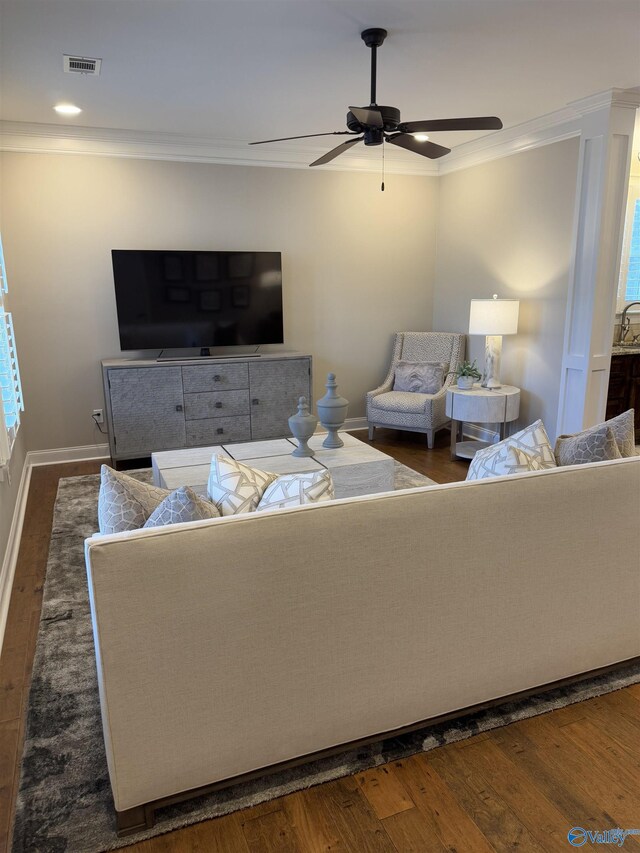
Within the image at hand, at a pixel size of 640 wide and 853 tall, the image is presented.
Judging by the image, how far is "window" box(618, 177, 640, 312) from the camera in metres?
5.39

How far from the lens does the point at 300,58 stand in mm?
3111

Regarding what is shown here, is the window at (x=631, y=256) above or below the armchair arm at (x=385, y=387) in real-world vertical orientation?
above

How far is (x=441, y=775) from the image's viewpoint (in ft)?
5.67

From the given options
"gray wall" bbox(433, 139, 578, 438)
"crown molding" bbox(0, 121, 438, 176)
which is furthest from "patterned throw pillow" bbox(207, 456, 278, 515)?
"crown molding" bbox(0, 121, 438, 176)

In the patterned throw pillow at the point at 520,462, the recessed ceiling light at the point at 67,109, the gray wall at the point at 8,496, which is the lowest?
the gray wall at the point at 8,496

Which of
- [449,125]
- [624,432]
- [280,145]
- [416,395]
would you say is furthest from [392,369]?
[624,432]

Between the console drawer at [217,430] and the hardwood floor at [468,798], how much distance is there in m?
2.90

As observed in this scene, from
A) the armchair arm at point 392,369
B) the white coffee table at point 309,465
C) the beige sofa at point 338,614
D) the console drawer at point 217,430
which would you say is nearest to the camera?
the beige sofa at point 338,614

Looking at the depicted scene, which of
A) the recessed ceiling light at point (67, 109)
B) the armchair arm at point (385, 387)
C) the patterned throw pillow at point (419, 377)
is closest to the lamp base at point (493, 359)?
the patterned throw pillow at point (419, 377)

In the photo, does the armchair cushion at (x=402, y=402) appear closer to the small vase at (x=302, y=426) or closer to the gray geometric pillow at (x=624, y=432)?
the small vase at (x=302, y=426)

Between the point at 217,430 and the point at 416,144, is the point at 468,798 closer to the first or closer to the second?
the point at 416,144

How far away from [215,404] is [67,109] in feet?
7.52

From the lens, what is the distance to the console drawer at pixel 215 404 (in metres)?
4.78

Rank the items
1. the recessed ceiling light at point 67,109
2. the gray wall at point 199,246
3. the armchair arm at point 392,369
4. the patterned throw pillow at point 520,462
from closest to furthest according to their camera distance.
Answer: the patterned throw pillow at point 520,462 < the recessed ceiling light at point 67,109 < the gray wall at point 199,246 < the armchair arm at point 392,369
